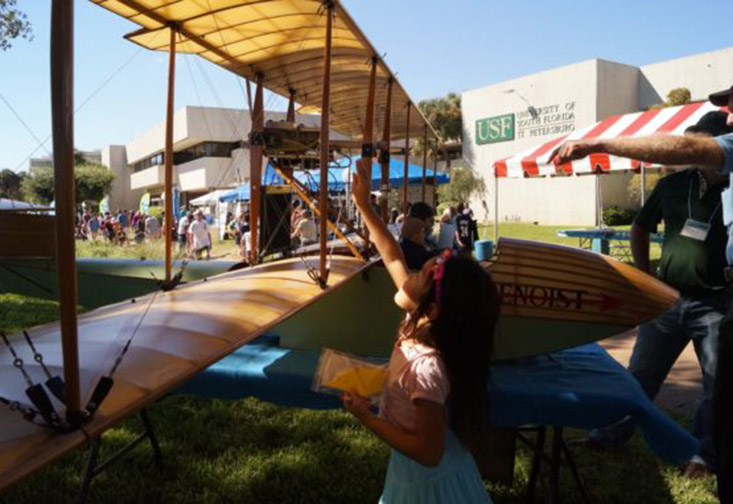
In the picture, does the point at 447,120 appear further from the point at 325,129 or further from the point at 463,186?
the point at 325,129

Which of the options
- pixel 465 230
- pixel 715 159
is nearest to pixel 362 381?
pixel 715 159

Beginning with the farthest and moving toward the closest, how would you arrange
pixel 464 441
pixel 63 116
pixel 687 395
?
pixel 687 395
pixel 464 441
pixel 63 116

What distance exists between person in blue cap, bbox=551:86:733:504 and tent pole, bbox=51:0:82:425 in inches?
53.9

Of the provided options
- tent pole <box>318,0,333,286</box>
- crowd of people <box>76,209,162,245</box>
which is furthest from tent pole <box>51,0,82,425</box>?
crowd of people <box>76,209,162,245</box>

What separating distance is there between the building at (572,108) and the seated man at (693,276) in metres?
25.5

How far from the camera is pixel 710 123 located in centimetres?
292

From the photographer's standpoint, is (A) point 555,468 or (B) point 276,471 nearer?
(A) point 555,468

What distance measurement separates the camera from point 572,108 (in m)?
30.7

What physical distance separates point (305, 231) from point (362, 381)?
19.1 feet

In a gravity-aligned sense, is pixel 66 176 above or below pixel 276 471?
above

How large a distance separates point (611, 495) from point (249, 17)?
395 cm

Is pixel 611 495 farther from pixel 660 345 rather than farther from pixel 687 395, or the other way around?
pixel 687 395

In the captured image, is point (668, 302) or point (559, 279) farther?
point (559, 279)

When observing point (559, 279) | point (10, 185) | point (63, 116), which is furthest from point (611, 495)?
point (10, 185)
